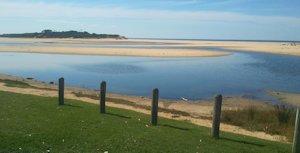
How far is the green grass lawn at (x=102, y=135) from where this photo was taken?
9.42 meters

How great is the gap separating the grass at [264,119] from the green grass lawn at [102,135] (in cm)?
312

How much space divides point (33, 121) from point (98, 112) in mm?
2561

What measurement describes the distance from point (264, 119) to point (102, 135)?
7.42 m

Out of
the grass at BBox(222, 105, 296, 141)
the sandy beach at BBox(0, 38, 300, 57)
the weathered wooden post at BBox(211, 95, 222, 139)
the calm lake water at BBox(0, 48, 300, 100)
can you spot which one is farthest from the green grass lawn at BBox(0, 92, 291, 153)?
the sandy beach at BBox(0, 38, 300, 57)

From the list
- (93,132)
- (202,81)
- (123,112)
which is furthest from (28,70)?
(93,132)

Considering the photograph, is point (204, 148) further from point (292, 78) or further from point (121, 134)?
point (292, 78)

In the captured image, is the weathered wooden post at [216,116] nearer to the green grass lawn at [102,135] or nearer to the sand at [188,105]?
the green grass lawn at [102,135]

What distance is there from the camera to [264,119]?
15297 millimetres

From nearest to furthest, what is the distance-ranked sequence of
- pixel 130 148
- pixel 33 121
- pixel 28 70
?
pixel 130 148 → pixel 33 121 → pixel 28 70

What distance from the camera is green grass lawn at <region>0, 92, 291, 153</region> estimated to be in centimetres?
942

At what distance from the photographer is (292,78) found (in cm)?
3544

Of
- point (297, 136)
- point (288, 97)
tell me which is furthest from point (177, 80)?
point (297, 136)

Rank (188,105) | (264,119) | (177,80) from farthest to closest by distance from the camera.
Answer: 1. (177,80)
2. (188,105)
3. (264,119)

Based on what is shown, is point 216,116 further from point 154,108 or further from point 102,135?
point 102,135
